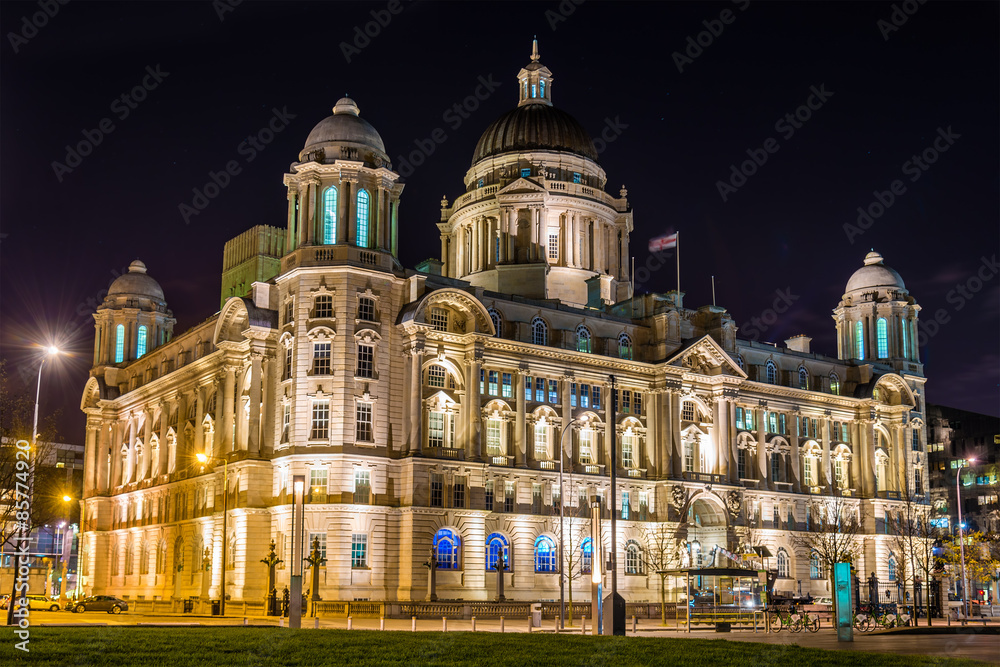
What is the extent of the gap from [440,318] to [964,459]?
8339 centimetres

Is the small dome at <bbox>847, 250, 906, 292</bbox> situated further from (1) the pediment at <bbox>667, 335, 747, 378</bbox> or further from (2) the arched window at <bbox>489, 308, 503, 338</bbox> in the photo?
(2) the arched window at <bbox>489, 308, 503, 338</bbox>

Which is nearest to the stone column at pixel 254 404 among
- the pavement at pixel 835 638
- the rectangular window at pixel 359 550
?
the rectangular window at pixel 359 550

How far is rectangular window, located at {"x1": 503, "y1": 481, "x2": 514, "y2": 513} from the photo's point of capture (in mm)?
83750

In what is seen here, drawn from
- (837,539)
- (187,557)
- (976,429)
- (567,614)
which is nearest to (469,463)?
(567,614)

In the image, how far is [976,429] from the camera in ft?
472

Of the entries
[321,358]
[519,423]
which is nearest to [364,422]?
[321,358]

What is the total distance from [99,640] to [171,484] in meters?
64.8

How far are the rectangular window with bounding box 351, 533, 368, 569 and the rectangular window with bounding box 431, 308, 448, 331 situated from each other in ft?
51.2

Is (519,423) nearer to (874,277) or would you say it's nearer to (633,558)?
(633,558)

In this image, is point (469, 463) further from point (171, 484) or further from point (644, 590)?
point (171, 484)

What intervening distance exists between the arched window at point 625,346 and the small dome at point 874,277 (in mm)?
31088

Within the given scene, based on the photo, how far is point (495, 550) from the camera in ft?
270

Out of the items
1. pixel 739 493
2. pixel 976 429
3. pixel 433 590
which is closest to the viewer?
pixel 433 590

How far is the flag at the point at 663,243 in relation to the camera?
92000 mm
